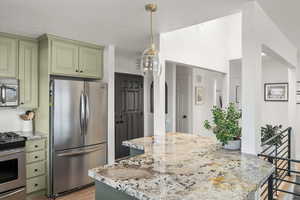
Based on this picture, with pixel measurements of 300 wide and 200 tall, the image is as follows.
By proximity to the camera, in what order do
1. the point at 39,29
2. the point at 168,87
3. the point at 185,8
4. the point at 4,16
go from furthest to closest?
the point at 168,87 < the point at 39,29 < the point at 4,16 < the point at 185,8

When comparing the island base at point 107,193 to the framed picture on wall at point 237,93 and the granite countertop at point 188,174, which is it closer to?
the granite countertop at point 188,174

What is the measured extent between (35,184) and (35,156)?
401 millimetres

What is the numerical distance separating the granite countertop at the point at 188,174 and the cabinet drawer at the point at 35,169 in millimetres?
1840

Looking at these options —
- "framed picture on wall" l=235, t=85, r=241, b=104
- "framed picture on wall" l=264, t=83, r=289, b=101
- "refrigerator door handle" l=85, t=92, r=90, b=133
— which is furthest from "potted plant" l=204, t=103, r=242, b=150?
"framed picture on wall" l=235, t=85, r=241, b=104

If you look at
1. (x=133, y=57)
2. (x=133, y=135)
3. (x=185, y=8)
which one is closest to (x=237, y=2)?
(x=185, y=8)

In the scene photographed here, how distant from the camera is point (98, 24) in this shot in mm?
2496

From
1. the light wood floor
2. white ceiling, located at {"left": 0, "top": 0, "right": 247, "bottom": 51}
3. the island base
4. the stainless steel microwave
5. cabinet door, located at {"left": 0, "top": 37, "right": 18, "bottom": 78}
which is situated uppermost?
white ceiling, located at {"left": 0, "top": 0, "right": 247, "bottom": 51}

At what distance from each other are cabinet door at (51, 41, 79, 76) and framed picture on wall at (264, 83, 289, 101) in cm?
495

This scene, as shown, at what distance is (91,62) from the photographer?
3.44 meters

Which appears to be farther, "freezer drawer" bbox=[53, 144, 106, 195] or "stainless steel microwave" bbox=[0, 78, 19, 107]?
"freezer drawer" bbox=[53, 144, 106, 195]

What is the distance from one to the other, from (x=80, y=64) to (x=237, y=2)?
2.44 m

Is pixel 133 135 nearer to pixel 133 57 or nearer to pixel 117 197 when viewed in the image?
pixel 133 57

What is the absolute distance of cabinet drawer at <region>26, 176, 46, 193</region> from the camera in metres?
2.81

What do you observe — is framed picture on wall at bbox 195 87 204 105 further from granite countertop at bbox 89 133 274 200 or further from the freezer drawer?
granite countertop at bbox 89 133 274 200
